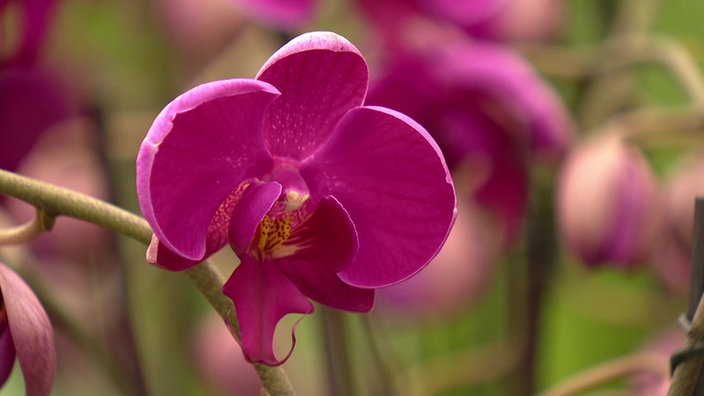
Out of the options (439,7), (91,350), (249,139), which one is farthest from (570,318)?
(249,139)

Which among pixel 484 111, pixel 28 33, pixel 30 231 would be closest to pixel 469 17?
pixel 484 111

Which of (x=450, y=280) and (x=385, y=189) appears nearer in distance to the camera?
(x=385, y=189)

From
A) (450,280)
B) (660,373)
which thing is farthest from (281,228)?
(450,280)

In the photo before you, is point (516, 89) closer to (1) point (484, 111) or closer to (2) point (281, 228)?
(1) point (484, 111)

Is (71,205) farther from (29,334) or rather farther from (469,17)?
(469,17)

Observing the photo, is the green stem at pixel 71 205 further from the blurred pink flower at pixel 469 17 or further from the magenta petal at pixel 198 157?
the blurred pink flower at pixel 469 17

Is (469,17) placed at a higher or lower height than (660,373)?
higher

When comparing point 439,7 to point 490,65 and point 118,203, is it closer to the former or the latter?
point 490,65
